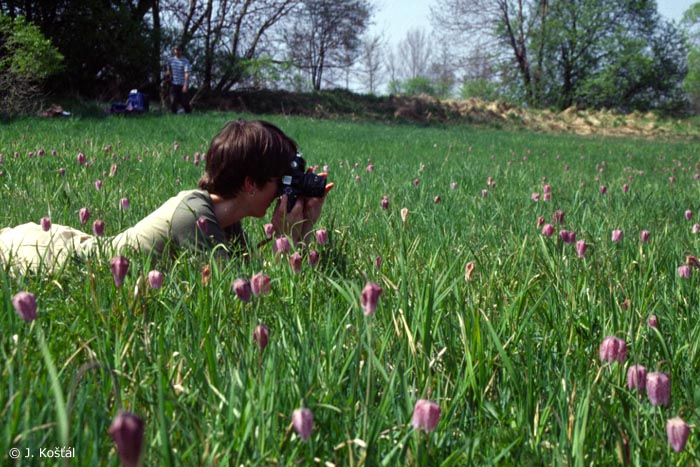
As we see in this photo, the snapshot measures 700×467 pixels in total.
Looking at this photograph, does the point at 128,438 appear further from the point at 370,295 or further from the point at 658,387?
the point at 658,387

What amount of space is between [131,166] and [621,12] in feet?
139

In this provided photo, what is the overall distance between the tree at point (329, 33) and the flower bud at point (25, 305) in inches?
1217

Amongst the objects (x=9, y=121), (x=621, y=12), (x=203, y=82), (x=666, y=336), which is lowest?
(x=666, y=336)

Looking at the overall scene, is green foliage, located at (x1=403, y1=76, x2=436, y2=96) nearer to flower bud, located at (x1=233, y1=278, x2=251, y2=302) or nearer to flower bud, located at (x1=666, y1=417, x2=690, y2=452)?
flower bud, located at (x1=233, y1=278, x2=251, y2=302)

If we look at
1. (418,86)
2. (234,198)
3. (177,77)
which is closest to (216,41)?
(177,77)

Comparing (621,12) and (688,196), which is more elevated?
(621,12)

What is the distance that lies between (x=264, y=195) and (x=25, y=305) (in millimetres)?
1853

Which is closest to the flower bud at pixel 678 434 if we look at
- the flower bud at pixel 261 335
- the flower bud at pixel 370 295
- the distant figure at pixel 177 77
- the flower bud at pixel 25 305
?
the flower bud at pixel 370 295

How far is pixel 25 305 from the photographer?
1.15m

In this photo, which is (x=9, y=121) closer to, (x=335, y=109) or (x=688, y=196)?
(x=688, y=196)

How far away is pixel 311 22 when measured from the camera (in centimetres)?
3225

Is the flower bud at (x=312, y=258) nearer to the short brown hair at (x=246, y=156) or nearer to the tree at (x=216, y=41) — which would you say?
the short brown hair at (x=246, y=156)

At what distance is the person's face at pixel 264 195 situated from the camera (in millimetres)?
2945

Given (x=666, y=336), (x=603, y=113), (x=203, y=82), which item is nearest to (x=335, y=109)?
(x=203, y=82)
